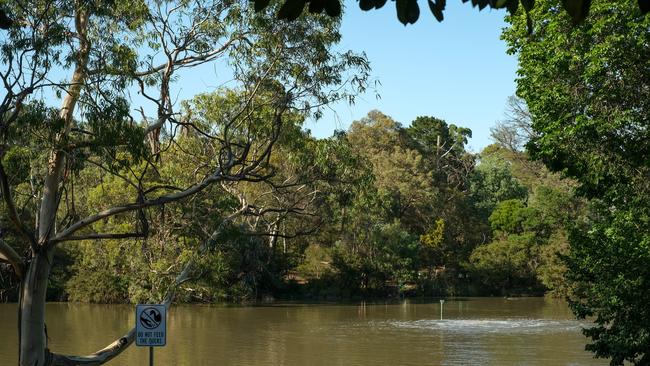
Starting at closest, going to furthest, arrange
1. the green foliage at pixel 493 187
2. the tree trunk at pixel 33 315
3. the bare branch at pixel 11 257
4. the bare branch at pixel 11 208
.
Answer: the bare branch at pixel 11 208 < the bare branch at pixel 11 257 < the tree trunk at pixel 33 315 < the green foliage at pixel 493 187

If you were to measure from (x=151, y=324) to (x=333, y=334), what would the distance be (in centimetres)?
1806

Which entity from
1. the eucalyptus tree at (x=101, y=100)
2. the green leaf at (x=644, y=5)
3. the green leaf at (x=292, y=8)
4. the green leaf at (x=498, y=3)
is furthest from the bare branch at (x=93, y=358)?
the green leaf at (x=644, y=5)

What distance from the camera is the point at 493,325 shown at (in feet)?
92.1

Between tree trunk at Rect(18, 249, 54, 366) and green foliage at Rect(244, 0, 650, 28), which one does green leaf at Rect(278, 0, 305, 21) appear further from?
tree trunk at Rect(18, 249, 54, 366)

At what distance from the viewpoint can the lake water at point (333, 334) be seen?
19.9 m

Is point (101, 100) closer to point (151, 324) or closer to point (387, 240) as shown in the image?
point (151, 324)

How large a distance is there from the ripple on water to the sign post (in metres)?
19.5

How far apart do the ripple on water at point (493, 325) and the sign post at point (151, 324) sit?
64.1ft

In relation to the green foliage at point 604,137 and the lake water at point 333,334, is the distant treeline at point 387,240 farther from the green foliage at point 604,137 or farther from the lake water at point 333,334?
the green foliage at point 604,137

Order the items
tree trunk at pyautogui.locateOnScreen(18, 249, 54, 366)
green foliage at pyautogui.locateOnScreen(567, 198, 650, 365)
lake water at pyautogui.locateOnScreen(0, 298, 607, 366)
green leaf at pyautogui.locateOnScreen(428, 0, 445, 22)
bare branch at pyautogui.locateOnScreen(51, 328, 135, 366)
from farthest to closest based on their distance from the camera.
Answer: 1. lake water at pyautogui.locateOnScreen(0, 298, 607, 366)
2. green foliage at pyautogui.locateOnScreen(567, 198, 650, 365)
3. bare branch at pyautogui.locateOnScreen(51, 328, 135, 366)
4. tree trunk at pyautogui.locateOnScreen(18, 249, 54, 366)
5. green leaf at pyautogui.locateOnScreen(428, 0, 445, 22)

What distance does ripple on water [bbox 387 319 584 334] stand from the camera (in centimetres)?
2645

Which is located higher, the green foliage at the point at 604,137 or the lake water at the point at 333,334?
the green foliage at the point at 604,137

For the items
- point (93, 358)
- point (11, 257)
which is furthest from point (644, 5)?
point (93, 358)

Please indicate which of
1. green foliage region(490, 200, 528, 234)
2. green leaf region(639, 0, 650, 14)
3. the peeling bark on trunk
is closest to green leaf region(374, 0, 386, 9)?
→ green leaf region(639, 0, 650, 14)
